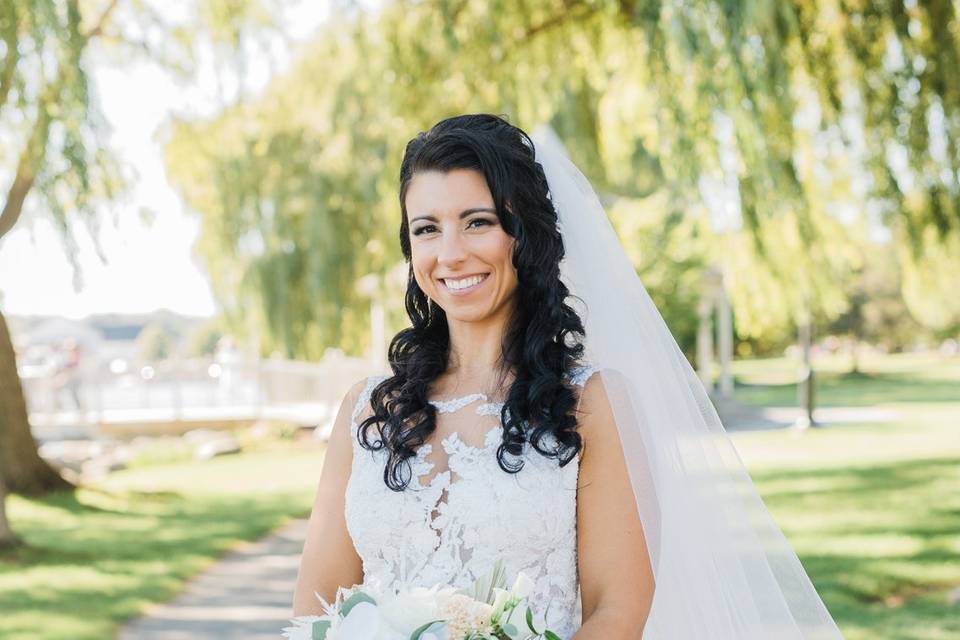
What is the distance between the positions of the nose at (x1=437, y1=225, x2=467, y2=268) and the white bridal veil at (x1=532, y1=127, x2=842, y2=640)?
34 centimetres

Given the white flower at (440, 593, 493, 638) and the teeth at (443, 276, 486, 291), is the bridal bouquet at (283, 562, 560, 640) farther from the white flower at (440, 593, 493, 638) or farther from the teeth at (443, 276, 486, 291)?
the teeth at (443, 276, 486, 291)

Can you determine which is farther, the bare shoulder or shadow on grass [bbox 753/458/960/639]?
shadow on grass [bbox 753/458/960/639]

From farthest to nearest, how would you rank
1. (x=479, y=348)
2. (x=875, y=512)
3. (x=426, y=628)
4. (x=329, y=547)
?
(x=875, y=512) < (x=479, y=348) < (x=329, y=547) < (x=426, y=628)

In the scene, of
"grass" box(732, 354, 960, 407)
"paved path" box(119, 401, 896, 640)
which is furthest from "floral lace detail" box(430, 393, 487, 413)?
"grass" box(732, 354, 960, 407)

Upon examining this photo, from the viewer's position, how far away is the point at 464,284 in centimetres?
231

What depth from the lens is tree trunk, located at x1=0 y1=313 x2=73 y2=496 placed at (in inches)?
467

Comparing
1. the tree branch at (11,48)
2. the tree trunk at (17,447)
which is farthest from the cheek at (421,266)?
the tree trunk at (17,447)

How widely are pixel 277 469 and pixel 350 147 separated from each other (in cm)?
538

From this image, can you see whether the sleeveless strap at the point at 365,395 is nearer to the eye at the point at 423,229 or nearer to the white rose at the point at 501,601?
the eye at the point at 423,229

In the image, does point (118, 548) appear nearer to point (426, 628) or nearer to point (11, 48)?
point (11, 48)

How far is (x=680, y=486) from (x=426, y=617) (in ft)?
2.28

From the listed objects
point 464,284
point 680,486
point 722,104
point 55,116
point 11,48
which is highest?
point 11,48

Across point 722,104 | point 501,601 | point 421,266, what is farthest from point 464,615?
point 722,104

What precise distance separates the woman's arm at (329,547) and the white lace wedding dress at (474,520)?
4 cm
